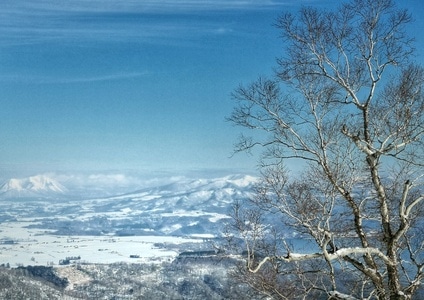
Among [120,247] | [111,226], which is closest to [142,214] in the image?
[111,226]

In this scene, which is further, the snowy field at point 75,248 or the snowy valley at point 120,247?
the snowy field at point 75,248

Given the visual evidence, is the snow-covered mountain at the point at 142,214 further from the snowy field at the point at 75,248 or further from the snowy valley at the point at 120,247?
the snowy field at the point at 75,248

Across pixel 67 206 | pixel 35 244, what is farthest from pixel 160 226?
pixel 67 206

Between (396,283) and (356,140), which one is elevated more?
(356,140)

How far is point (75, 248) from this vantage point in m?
93.4

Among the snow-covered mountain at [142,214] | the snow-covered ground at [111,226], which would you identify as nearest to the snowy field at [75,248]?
the snow-covered ground at [111,226]

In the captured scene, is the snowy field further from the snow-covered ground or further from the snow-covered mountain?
the snow-covered mountain

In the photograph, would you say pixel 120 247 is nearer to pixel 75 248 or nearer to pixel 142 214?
pixel 75 248

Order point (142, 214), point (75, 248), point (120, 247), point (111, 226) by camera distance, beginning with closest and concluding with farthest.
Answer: point (75, 248) < point (120, 247) < point (111, 226) < point (142, 214)

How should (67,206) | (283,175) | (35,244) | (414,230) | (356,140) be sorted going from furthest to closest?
(67,206)
(35,244)
(414,230)
(283,175)
(356,140)

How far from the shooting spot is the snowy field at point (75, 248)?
7969 cm

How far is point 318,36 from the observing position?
5918 mm

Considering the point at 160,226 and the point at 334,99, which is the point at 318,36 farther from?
the point at 160,226

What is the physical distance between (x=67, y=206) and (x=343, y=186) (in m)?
175
